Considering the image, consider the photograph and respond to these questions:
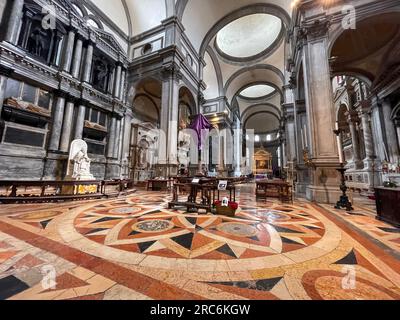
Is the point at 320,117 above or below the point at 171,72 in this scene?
below

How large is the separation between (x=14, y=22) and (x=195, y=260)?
11.0 m

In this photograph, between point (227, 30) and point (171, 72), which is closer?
point (171, 72)

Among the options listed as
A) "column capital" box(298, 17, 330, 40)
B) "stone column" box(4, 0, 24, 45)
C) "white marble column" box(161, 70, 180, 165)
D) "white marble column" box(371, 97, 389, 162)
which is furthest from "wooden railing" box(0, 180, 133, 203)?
"white marble column" box(371, 97, 389, 162)

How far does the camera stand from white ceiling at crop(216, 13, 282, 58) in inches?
551

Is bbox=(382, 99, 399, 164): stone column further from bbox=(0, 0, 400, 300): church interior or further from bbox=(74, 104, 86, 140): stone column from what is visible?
bbox=(74, 104, 86, 140): stone column

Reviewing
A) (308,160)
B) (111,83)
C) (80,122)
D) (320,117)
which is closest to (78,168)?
(80,122)

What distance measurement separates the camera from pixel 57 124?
7.63 metres

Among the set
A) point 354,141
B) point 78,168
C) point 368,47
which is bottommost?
point 78,168

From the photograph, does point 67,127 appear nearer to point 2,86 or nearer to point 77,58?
point 2,86

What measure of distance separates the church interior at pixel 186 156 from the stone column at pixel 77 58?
0.18 feet

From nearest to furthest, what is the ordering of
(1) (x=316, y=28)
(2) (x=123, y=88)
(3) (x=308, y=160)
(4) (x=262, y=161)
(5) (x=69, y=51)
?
(3) (x=308, y=160), (1) (x=316, y=28), (5) (x=69, y=51), (2) (x=123, y=88), (4) (x=262, y=161)

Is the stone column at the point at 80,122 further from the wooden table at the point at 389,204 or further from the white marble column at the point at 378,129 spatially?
the white marble column at the point at 378,129

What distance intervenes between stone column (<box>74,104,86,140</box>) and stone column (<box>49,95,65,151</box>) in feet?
2.09

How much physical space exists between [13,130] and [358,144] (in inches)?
729
